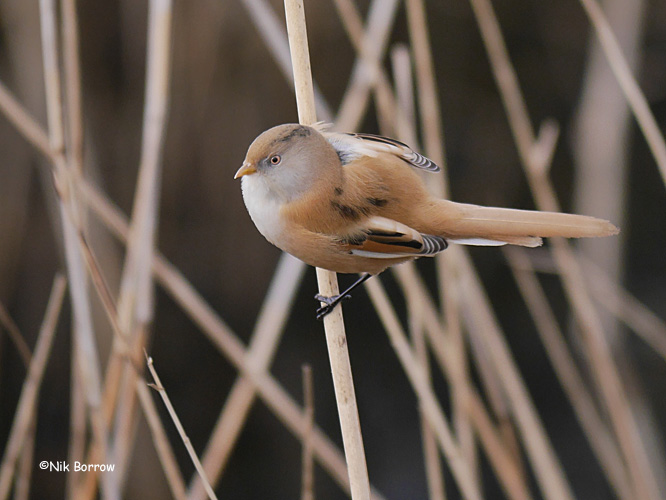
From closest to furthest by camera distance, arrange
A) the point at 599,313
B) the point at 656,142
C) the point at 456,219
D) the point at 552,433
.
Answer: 1. the point at 456,219
2. the point at 656,142
3. the point at 599,313
4. the point at 552,433

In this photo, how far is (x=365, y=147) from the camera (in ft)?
5.51

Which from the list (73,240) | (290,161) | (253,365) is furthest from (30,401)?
(290,161)

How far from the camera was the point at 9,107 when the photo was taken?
68.1 inches

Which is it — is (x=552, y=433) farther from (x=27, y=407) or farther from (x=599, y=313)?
(x=27, y=407)

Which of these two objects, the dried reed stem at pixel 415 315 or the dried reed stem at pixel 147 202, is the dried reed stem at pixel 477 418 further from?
the dried reed stem at pixel 147 202

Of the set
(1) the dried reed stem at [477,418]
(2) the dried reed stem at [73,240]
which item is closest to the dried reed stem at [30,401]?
(2) the dried reed stem at [73,240]

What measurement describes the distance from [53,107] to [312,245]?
64 cm

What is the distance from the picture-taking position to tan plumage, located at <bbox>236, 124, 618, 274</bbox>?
152 cm

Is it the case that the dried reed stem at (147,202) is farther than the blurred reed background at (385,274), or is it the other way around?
the blurred reed background at (385,274)

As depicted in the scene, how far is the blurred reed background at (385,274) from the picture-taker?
2488 mm

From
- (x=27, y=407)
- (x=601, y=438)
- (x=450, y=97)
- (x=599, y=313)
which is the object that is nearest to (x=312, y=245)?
(x=27, y=407)

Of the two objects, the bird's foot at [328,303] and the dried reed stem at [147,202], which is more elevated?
the dried reed stem at [147,202]

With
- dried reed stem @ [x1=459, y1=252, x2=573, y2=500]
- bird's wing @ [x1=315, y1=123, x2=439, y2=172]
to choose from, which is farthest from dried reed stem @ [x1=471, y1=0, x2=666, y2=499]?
bird's wing @ [x1=315, y1=123, x2=439, y2=172]

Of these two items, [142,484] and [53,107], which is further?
[142,484]
